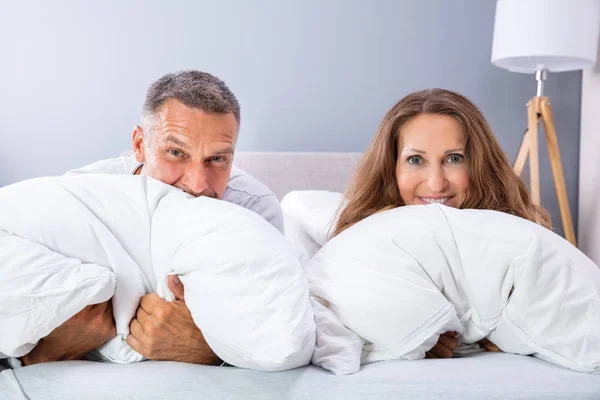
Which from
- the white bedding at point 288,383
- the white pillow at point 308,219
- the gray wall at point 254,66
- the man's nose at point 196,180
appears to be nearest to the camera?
the white bedding at point 288,383

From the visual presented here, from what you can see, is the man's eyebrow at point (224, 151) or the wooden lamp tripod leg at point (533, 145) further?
the wooden lamp tripod leg at point (533, 145)

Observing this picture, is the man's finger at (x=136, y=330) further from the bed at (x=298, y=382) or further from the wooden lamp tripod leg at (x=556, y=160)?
the wooden lamp tripod leg at (x=556, y=160)

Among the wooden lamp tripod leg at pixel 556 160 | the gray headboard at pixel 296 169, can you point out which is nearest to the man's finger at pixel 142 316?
the gray headboard at pixel 296 169

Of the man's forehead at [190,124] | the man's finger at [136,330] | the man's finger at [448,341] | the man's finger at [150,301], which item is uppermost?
the man's forehead at [190,124]

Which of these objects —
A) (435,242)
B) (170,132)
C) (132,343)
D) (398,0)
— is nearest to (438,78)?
(398,0)

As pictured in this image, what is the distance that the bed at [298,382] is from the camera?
750 mm

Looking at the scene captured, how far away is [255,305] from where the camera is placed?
774mm

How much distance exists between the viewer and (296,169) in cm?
281

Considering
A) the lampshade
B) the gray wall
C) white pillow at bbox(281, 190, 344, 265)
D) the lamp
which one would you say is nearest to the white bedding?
white pillow at bbox(281, 190, 344, 265)

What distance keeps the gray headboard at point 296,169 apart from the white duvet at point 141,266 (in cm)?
182

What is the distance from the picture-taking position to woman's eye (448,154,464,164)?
4.39 feet

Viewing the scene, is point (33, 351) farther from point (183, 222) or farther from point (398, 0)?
point (398, 0)

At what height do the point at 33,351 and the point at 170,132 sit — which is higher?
the point at 170,132

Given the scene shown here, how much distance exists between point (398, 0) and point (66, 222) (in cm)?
252
